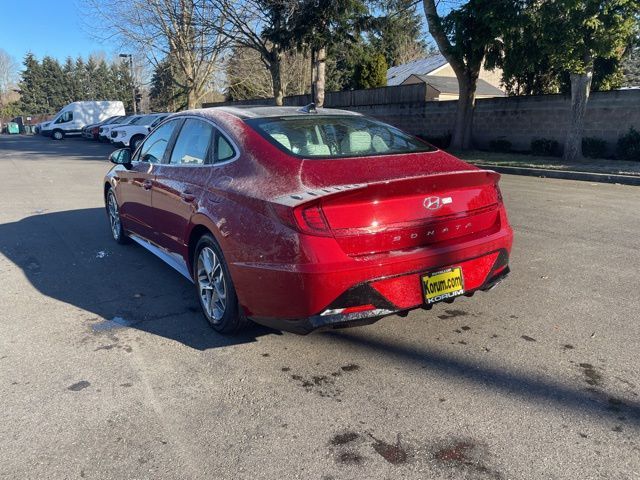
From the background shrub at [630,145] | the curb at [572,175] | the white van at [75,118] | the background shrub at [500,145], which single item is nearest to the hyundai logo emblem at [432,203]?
the curb at [572,175]

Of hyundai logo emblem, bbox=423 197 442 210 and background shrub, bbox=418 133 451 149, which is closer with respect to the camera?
hyundai logo emblem, bbox=423 197 442 210

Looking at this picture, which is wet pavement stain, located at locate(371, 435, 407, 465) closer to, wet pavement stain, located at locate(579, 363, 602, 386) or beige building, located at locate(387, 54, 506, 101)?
wet pavement stain, located at locate(579, 363, 602, 386)

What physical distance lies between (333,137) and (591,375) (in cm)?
238

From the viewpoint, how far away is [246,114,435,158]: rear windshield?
3818 millimetres

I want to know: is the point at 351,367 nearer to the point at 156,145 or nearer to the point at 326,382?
the point at 326,382

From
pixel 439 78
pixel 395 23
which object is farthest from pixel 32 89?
pixel 395 23

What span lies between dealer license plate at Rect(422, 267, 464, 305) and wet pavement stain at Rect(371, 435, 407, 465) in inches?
40.1

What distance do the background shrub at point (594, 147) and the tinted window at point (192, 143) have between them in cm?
1522

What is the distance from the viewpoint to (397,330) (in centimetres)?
397

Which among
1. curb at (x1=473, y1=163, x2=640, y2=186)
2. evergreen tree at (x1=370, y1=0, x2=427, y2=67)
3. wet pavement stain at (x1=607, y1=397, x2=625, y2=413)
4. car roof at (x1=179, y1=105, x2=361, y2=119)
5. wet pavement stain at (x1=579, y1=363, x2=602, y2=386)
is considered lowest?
wet pavement stain at (x1=607, y1=397, x2=625, y2=413)

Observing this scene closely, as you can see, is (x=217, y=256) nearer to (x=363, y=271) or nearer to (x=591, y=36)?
(x=363, y=271)

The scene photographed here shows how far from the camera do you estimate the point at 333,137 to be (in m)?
4.08

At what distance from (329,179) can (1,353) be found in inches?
102

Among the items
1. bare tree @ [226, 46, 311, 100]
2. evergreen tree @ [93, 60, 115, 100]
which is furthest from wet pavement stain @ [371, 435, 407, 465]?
evergreen tree @ [93, 60, 115, 100]
